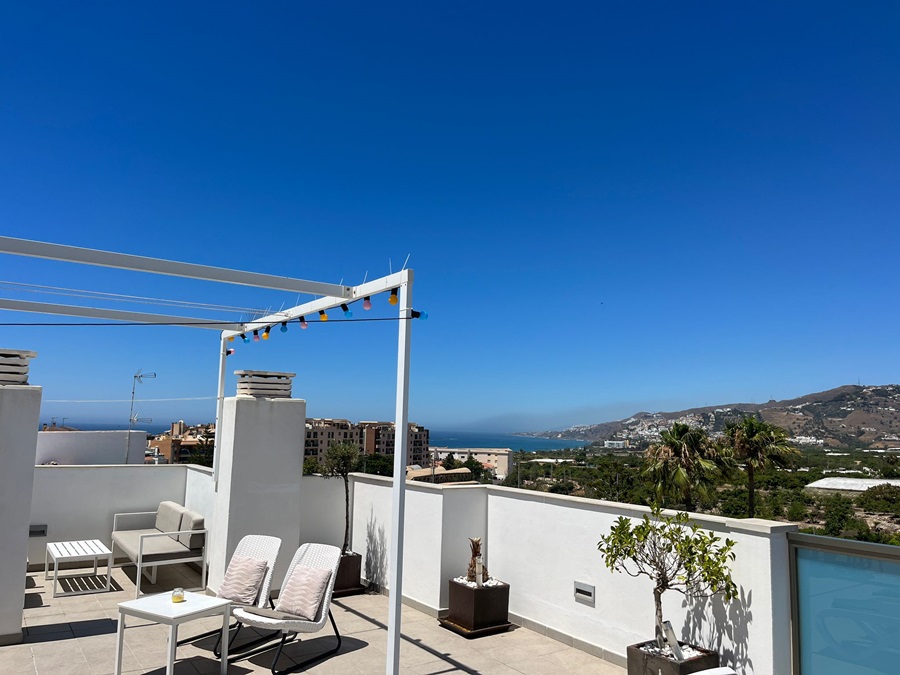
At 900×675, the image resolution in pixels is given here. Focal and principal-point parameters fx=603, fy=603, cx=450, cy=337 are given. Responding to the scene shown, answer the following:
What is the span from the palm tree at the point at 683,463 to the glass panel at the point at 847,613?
24.7 meters

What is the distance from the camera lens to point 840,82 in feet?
46.2

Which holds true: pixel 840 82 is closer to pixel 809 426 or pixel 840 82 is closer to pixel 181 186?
pixel 181 186

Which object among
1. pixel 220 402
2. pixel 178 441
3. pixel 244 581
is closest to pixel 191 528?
pixel 220 402

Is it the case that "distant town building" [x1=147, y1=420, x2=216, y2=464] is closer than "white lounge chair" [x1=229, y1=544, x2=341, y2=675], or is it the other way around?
"white lounge chair" [x1=229, y1=544, x2=341, y2=675]

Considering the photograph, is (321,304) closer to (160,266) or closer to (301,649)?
(160,266)

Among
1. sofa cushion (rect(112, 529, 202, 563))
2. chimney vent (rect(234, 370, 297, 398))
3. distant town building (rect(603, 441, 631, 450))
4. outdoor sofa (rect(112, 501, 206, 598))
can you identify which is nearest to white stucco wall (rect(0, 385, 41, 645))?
outdoor sofa (rect(112, 501, 206, 598))

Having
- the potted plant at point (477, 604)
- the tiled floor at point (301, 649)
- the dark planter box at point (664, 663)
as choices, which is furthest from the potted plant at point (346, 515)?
the dark planter box at point (664, 663)

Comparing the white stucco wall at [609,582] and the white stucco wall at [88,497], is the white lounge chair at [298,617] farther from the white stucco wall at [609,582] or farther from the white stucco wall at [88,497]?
the white stucco wall at [88,497]

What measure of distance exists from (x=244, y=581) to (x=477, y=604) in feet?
6.43

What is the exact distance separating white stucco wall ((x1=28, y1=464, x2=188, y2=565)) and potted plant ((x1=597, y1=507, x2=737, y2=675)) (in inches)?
241

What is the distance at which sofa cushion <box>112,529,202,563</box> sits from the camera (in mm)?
6137

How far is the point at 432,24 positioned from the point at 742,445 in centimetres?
2844

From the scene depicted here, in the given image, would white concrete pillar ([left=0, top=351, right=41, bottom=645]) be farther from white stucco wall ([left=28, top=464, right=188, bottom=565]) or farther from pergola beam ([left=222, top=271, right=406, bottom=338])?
white stucco wall ([left=28, top=464, right=188, bottom=565])

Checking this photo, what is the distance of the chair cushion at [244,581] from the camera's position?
486 centimetres
